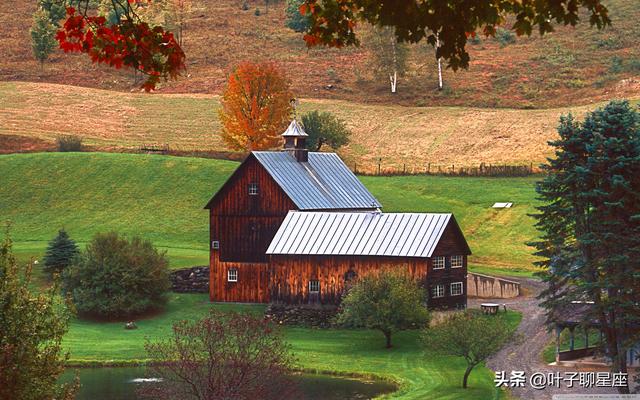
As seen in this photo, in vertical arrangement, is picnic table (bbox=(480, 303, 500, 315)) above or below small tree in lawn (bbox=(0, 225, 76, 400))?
below

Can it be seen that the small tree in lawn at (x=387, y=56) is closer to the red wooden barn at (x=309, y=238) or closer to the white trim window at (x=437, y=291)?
the red wooden barn at (x=309, y=238)

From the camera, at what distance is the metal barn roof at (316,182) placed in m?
60.4

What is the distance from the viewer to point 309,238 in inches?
2253

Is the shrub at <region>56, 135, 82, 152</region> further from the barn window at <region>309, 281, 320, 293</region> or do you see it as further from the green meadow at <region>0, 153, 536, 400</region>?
the barn window at <region>309, 281, 320, 293</region>

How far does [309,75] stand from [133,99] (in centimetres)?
1751

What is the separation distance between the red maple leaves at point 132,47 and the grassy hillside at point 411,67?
3887 inches

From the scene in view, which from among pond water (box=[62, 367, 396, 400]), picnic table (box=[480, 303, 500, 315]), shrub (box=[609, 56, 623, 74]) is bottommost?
pond water (box=[62, 367, 396, 400])

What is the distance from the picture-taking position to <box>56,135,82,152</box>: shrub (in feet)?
309

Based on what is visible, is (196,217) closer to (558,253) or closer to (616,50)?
(558,253)

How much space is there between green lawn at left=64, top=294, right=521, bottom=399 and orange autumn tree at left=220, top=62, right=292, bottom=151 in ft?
101

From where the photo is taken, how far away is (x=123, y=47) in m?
11.4

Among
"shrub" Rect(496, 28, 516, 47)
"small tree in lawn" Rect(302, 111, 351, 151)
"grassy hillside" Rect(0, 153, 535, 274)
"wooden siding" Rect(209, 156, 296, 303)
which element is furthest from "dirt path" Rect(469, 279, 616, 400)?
"shrub" Rect(496, 28, 516, 47)

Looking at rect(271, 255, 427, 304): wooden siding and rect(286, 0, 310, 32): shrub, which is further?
rect(286, 0, 310, 32): shrub

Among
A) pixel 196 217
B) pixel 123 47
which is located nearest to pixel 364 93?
pixel 196 217
